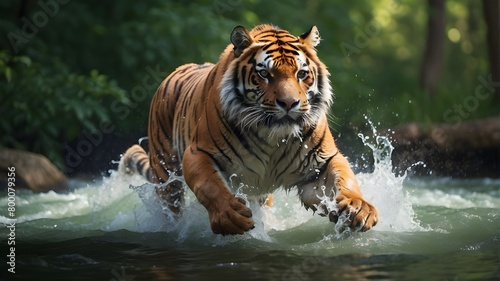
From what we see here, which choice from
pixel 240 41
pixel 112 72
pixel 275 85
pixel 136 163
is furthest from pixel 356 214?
pixel 112 72

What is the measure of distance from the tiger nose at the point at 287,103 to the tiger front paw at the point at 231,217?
1.63 ft

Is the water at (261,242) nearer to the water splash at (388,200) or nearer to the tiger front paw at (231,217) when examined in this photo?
the water splash at (388,200)

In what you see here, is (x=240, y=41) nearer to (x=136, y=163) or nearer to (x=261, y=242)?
(x=261, y=242)

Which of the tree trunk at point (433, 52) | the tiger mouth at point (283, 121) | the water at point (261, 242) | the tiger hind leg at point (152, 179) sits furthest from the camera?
the tree trunk at point (433, 52)

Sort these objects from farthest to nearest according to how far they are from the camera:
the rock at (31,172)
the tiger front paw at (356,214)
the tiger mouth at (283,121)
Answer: the rock at (31,172) < the tiger mouth at (283,121) < the tiger front paw at (356,214)

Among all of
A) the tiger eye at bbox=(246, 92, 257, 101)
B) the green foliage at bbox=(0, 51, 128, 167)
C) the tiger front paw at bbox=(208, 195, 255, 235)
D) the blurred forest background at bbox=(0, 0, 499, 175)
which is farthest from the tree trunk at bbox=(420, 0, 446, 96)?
the tiger front paw at bbox=(208, 195, 255, 235)

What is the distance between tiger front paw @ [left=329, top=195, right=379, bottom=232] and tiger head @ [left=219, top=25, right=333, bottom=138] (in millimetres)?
442

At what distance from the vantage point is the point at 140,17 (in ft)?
37.0

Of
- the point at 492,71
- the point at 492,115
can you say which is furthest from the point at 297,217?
the point at 492,71

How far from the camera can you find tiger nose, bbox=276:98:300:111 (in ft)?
14.5

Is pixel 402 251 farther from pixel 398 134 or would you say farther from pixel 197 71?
pixel 398 134

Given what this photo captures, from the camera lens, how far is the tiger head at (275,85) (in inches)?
177

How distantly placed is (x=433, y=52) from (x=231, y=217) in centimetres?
911

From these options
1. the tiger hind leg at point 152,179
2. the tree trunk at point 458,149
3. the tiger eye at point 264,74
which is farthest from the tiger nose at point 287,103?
the tree trunk at point 458,149
